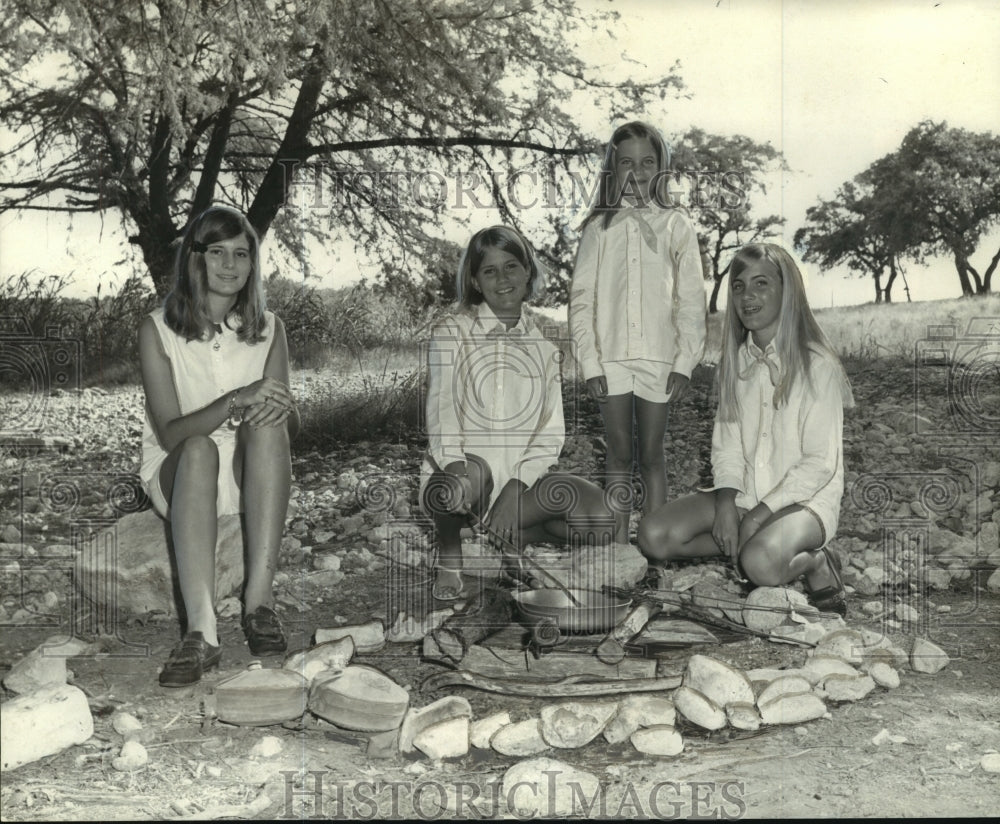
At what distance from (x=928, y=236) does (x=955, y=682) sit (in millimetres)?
2647

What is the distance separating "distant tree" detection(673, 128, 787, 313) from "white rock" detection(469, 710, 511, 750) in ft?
8.15

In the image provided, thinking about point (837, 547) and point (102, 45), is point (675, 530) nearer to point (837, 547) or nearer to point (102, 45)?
point (837, 547)

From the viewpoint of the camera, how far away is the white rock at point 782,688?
2434mm

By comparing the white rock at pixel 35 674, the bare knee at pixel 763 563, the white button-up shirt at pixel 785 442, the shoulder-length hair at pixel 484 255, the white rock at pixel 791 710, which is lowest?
the white rock at pixel 791 710

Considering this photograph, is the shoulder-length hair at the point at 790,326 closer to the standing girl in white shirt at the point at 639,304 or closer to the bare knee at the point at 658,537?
the standing girl in white shirt at the point at 639,304

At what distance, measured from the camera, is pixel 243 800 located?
6.95 feet

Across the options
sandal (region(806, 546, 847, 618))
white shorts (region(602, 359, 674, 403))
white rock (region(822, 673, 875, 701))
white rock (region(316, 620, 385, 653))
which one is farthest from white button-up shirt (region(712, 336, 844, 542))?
white rock (region(316, 620, 385, 653))

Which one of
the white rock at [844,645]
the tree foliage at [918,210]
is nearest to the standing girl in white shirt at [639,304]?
the white rock at [844,645]

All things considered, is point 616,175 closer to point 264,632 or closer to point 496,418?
point 496,418

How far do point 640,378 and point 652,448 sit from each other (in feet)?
0.76

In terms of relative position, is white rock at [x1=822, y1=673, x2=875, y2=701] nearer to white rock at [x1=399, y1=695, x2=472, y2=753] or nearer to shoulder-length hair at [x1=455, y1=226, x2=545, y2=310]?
white rock at [x1=399, y1=695, x2=472, y2=753]

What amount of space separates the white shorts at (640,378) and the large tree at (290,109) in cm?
132


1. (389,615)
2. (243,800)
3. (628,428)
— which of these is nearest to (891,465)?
(628,428)

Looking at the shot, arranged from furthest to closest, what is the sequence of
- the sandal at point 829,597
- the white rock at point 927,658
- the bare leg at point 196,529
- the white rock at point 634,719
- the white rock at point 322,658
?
the sandal at point 829,597 → the white rock at point 927,658 → the white rock at point 322,658 → the bare leg at point 196,529 → the white rock at point 634,719
